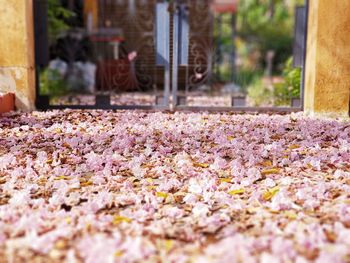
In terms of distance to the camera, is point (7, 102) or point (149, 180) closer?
point (149, 180)

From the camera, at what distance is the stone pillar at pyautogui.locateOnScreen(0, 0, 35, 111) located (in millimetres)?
6863

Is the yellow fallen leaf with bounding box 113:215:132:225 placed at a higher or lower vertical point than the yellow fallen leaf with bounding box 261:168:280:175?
lower

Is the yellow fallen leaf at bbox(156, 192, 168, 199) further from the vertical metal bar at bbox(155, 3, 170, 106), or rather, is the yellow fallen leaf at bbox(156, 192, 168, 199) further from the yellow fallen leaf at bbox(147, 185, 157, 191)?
the vertical metal bar at bbox(155, 3, 170, 106)

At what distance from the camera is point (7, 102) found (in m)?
6.80

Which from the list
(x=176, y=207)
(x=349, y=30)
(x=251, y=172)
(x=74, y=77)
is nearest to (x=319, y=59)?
(x=349, y=30)

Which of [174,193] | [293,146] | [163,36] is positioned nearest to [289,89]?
[163,36]

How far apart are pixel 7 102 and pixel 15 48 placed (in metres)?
0.80

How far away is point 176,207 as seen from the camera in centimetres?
309

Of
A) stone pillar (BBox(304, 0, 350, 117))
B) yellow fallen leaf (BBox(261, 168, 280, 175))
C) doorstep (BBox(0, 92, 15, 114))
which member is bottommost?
yellow fallen leaf (BBox(261, 168, 280, 175))

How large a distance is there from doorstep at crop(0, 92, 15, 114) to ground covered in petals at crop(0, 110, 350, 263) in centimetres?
64

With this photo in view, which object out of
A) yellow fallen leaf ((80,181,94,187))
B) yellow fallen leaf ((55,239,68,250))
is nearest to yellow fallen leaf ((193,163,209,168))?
yellow fallen leaf ((80,181,94,187))

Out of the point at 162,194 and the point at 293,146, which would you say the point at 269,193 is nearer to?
the point at 162,194

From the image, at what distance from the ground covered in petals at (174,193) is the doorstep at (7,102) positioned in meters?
0.64

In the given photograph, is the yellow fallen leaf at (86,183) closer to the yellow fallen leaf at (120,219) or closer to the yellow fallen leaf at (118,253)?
the yellow fallen leaf at (120,219)
